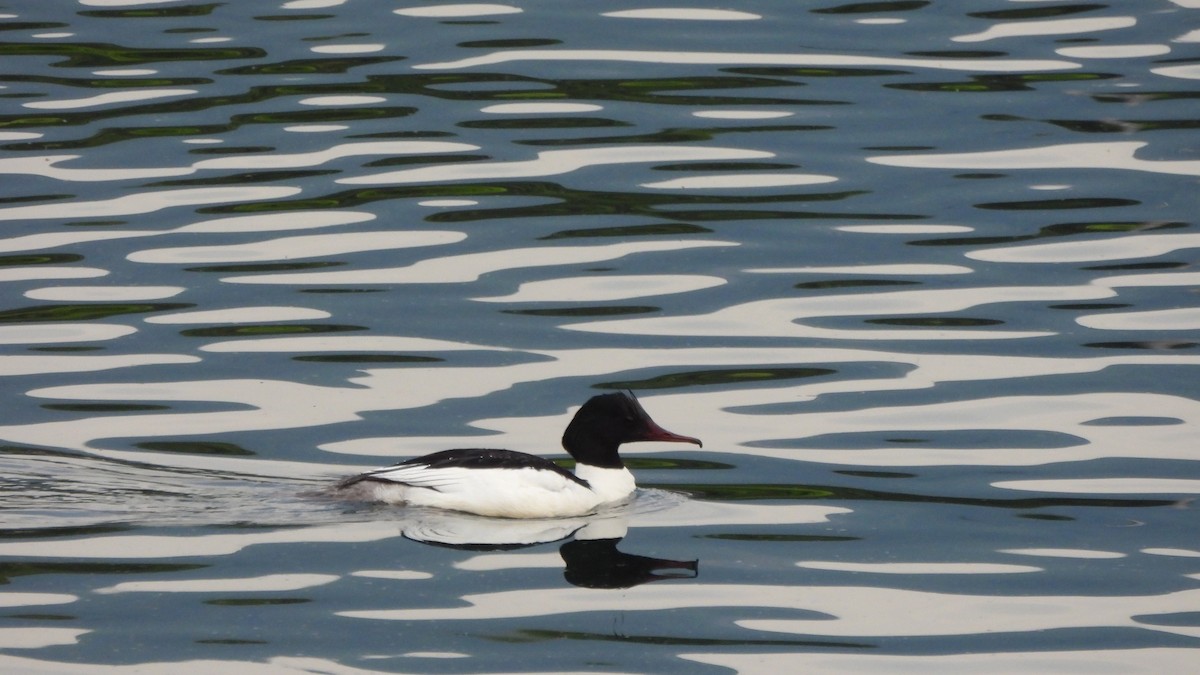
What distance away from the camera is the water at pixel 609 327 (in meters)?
8.16

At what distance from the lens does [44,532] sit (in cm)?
900

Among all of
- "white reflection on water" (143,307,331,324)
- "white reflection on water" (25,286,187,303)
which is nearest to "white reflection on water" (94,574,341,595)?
"white reflection on water" (143,307,331,324)

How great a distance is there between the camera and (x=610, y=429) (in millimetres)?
10250

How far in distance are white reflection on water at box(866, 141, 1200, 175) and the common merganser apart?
6.24m

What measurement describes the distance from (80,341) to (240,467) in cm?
255

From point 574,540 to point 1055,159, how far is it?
7802 mm

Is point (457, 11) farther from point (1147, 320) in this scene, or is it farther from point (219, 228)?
point (1147, 320)

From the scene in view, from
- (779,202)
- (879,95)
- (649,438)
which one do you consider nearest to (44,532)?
(649,438)

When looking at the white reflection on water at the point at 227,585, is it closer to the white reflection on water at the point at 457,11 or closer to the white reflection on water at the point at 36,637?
the white reflection on water at the point at 36,637

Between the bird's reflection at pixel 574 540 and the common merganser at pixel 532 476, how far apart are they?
0.31ft

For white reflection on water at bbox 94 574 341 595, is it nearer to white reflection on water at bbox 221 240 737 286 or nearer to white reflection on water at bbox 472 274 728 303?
white reflection on water at bbox 472 274 728 303

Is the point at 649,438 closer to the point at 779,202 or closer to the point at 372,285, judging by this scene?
the point at 372,285

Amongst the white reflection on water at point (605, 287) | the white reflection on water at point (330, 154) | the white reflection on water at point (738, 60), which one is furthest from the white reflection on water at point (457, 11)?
the white reflection on water at point (605, 287)

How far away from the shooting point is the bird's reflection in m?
8.70
